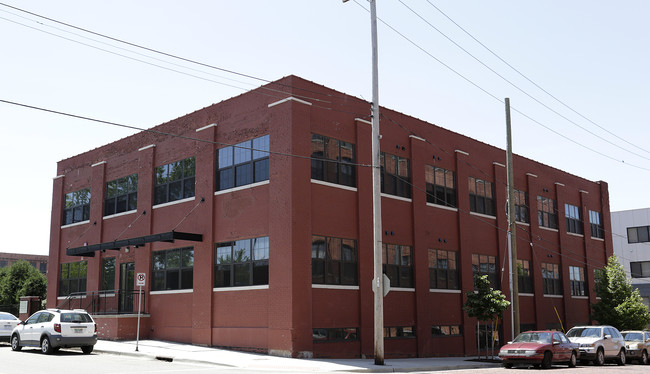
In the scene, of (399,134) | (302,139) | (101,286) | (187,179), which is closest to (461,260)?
(399,134)

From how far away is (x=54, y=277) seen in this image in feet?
113

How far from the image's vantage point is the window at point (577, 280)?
39.5 metres

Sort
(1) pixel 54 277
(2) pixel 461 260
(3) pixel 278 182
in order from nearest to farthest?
(3) pixel 278 182 → (2) pixel 461 260 → (1) pixel 54 277

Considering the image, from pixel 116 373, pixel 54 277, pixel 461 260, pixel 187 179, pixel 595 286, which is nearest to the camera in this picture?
pixel 116 373

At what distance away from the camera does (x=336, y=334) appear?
22922mm

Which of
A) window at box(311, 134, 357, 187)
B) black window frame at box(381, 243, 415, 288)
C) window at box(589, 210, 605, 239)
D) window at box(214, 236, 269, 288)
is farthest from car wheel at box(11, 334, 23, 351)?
window at box(589, 210, 605, 239)

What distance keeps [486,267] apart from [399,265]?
7.63 m

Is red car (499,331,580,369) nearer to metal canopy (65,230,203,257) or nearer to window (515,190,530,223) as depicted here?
metal canopy (65,230,203,257)

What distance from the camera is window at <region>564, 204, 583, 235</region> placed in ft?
133

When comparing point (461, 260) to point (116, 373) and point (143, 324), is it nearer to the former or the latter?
point (143, 324)

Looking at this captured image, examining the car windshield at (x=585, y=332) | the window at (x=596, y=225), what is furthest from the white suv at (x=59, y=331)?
the window at (x=596, y=225)

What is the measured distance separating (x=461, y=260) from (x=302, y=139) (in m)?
11.7

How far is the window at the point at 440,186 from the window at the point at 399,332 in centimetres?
614

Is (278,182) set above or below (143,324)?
above
